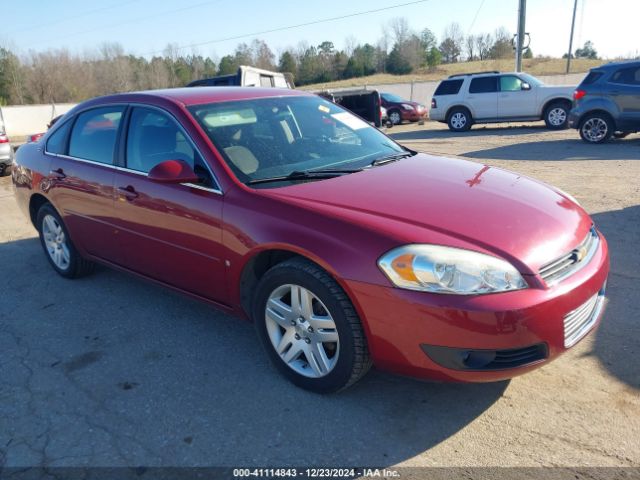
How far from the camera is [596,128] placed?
39.8 ft

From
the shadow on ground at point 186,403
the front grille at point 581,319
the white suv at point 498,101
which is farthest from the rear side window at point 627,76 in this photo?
the shadow on ground at point 186,403

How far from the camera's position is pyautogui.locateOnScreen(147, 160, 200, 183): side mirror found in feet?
10.7

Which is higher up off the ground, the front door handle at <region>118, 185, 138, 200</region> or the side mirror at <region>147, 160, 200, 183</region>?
the side mirror at <region>147, 160, 200, 183</region>

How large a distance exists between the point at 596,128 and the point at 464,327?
1156 centimetres

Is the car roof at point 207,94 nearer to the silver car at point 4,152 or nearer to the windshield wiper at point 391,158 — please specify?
the windshield wiper at point 391,158

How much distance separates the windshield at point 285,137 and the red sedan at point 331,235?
0.01 metres

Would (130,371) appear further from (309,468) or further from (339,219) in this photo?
(339,219)

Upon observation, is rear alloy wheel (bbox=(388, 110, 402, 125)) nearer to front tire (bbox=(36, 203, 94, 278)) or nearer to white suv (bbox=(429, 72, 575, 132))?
white suv (bbox=(429, 72, 575, 132))

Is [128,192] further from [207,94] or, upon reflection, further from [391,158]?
[391,158]

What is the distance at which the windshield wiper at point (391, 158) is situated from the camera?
3723mm

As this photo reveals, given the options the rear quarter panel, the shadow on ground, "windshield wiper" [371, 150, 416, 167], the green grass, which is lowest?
the shadow on ground

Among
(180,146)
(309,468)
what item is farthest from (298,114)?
(309,468)

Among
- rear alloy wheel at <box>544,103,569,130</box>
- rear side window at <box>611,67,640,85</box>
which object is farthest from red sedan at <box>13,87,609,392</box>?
rear alloy wheel at <box>544,103,569,130</box>

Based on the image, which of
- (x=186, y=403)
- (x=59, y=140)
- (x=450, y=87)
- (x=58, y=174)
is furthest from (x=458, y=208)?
(x=450, y=87)
